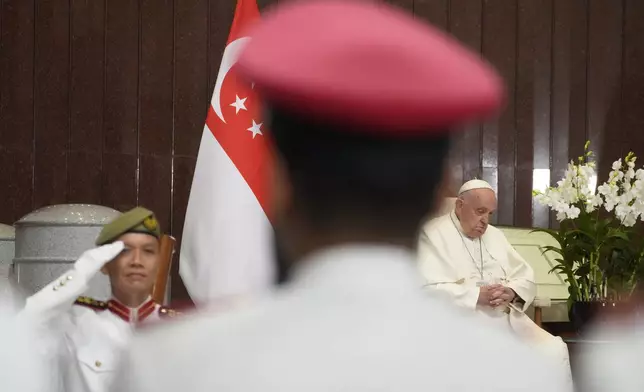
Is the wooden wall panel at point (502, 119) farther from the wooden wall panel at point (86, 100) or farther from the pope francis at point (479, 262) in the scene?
the wooden wall panel at point (86, 100)

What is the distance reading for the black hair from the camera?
79 centimetres

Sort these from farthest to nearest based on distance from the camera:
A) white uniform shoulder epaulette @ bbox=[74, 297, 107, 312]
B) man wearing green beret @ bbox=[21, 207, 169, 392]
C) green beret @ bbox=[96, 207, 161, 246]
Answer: green beret @ bbox=[96, 207, 161, 246]
white uniform shoulder epaulette @ bbox=[74, 297, 107, 312]
man wearing green beret @ bbox=[21, 207, 169, 392]

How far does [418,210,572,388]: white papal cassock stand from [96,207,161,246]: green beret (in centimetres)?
261

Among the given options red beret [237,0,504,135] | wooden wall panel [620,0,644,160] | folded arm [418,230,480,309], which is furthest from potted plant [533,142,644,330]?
red beret [237,0,504,135]

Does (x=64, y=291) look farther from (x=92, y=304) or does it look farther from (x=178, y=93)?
(x=178, y=93)

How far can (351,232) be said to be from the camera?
80cm

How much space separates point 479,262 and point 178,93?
89.8 inches

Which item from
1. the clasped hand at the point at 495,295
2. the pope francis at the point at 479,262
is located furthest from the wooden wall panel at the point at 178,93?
the clasped hand at the point at 495,295

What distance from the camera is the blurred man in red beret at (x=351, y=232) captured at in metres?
0.77

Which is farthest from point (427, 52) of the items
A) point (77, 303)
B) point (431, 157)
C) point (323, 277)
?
point (77, 303)

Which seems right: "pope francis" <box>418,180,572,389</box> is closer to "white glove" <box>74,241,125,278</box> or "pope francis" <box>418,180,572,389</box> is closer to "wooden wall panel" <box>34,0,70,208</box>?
"wooden wall panel" <box>34,0,70,208</box>

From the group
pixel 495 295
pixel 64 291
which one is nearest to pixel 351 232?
pixel 64 291

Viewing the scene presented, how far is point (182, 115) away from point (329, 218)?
5.70 m

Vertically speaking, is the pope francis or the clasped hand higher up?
the pope francis
